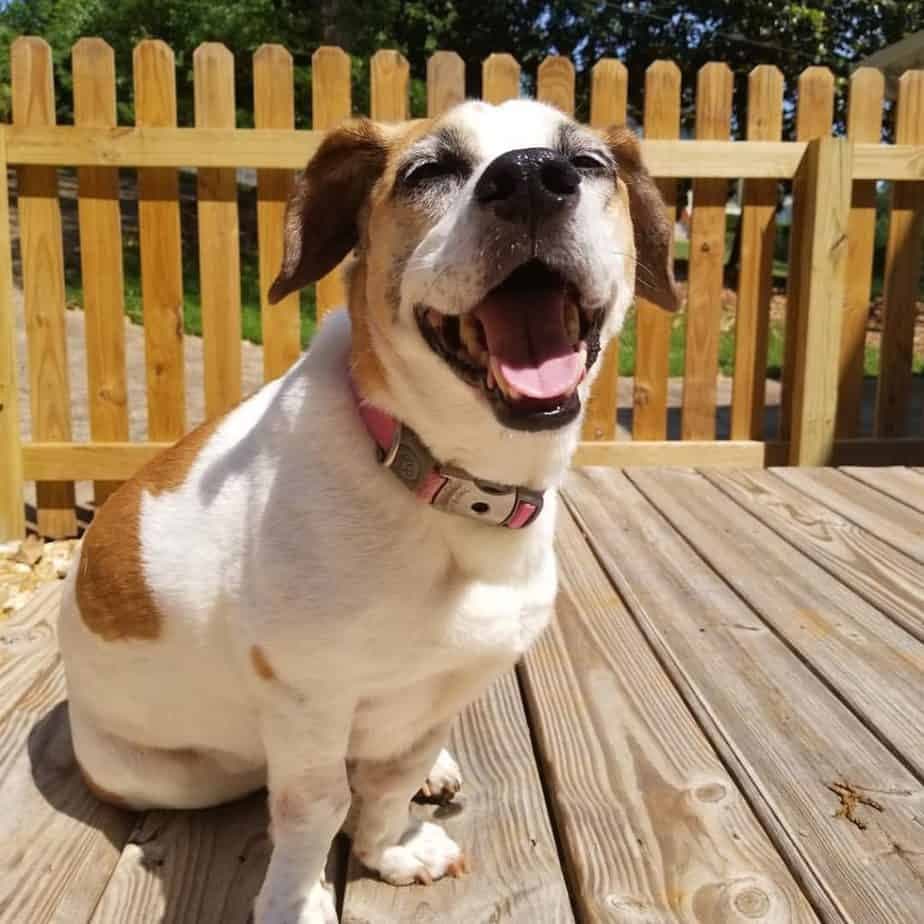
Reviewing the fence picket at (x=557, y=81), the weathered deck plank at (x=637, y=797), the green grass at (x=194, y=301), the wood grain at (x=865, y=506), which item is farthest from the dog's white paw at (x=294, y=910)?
the green grass at (x=194, y=301)

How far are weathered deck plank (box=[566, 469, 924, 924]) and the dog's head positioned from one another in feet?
2.94

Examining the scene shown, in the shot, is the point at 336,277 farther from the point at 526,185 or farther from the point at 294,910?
the point at 294,910

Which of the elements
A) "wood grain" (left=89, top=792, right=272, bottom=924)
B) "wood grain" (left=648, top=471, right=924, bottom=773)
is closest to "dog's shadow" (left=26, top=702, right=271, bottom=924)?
"wood grain" (left=89, top=792, right=272, bottom=924)

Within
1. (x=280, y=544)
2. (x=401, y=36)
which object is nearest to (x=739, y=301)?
(x=280, y=544)

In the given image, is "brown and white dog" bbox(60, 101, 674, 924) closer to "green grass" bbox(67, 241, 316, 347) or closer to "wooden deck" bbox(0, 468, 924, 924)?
"wooden deck" bbox(0, 468, 924, 924)

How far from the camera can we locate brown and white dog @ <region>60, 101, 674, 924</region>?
4.85 feet

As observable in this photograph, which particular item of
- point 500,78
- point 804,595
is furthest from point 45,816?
point 500,78

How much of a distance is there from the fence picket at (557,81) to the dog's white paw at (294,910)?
334 cm

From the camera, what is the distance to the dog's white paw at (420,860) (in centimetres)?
170

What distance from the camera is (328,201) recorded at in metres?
1.85

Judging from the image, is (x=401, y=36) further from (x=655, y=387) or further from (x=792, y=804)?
(x=792, y=804)

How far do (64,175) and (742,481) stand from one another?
1423cm

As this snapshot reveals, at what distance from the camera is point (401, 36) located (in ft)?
67.5

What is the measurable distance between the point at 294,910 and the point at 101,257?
3.17 meters
